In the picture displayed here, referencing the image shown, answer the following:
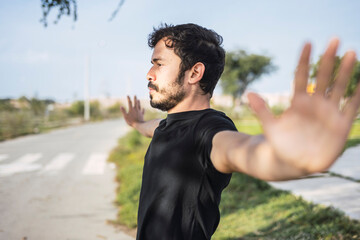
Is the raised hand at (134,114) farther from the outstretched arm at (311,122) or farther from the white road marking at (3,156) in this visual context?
the white road marking at (3,156)

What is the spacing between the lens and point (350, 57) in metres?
0.81

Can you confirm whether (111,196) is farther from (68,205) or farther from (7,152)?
(7,152)

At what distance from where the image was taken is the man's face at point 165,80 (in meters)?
1.45

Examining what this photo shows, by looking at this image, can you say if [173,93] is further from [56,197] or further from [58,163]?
[58,163]

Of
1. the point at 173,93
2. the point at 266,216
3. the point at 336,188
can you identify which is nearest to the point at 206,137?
the point at 173,93

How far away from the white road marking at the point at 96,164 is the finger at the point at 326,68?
8.19 m

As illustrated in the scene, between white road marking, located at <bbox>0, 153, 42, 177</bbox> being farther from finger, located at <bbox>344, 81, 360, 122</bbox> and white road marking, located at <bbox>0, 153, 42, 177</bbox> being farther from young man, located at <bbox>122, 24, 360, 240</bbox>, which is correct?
finger, located at <bbox>344, 81, 360, 122</bbox>

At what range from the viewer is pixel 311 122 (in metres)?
0.81

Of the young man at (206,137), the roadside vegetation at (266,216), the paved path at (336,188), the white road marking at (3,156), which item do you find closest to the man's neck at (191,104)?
the young man at (206,137)

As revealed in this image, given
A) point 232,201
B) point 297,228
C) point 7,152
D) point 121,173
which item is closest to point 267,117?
point 297,228

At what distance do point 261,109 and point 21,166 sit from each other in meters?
9.62

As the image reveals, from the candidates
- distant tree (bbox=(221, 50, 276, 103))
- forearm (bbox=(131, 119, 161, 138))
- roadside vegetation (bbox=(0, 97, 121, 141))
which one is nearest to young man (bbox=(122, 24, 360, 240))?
forearm (bbox=(131, 119, 161, 138))

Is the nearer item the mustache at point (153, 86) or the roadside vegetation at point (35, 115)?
the mustache at point (153, 86)

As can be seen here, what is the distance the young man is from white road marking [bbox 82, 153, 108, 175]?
7457 millimetres
